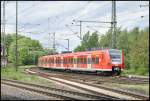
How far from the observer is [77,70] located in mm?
51781

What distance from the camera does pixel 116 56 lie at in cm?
4300

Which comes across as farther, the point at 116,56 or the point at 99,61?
the point at 99,61

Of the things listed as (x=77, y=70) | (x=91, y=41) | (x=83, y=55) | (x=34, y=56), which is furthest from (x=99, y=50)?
(x=34, y=56)

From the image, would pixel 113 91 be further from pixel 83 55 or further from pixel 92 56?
pixel 83 55

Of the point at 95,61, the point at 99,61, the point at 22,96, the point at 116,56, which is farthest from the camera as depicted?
the point at 95,61

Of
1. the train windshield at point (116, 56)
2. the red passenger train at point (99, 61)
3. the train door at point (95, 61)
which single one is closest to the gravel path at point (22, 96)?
the red passenger train at point (99, 61)

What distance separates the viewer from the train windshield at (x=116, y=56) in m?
42.4

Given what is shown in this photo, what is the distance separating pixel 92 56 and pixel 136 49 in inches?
633

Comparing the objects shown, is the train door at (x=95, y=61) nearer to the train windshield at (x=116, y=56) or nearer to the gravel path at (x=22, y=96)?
the train windshield at (x=116, y=56)

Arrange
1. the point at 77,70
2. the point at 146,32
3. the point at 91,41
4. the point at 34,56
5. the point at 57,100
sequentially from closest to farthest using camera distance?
the point at 57,100, the point at 146,32, the point at 77,70, the point at 91,41, the point at 34,56

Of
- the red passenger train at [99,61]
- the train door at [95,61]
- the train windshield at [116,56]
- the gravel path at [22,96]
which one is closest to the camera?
the gravel path at [22,96]

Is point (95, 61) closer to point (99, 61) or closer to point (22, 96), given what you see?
point (99, 61)

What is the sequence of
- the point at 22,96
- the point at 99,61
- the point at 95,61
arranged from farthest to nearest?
the point at 95,61, the point at 99,61, the point at 22,96

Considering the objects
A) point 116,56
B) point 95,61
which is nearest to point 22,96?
point 116,56
